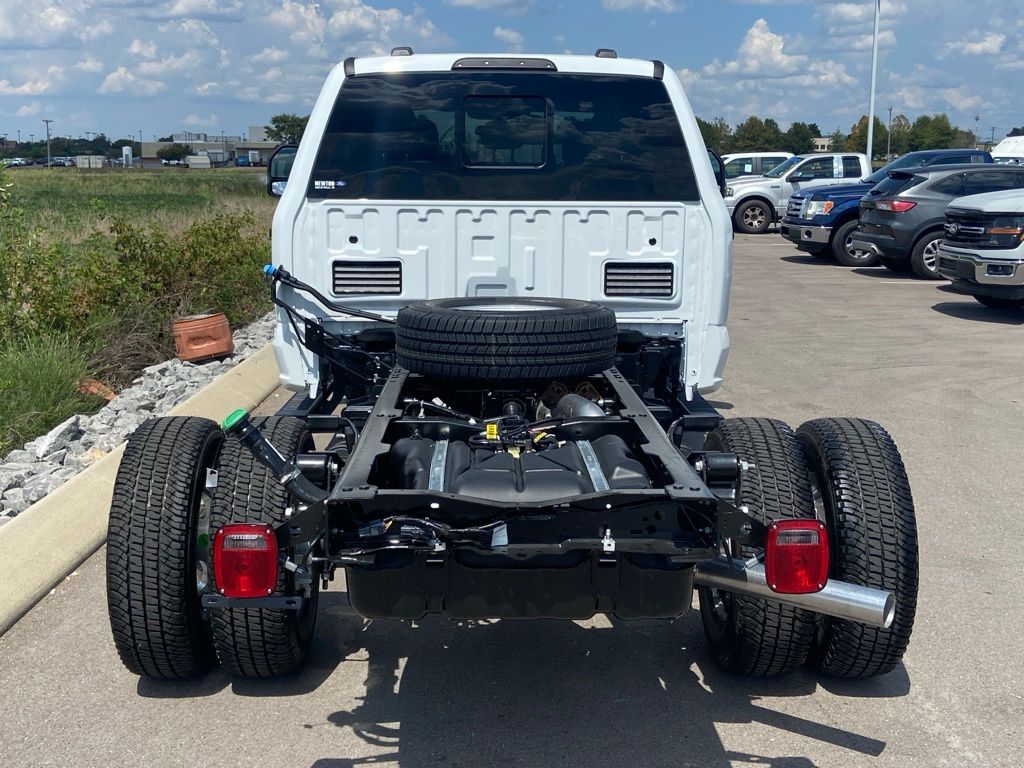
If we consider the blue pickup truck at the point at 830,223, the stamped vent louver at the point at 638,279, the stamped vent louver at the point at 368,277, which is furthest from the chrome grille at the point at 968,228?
the stamped vent louver at the point at 368,277

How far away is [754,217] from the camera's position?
28125mm

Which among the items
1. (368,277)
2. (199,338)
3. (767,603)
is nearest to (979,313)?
(199,338)

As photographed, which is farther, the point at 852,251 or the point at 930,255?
the point at 852,251

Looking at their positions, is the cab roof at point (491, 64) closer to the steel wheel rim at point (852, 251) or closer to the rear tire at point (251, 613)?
the rear tire at point (251, 613)

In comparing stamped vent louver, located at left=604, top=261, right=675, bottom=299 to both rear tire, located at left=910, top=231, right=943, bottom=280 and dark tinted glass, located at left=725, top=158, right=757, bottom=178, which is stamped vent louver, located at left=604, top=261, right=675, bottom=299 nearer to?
rear tire, located at left=910, top=231, right=943, bottom=280

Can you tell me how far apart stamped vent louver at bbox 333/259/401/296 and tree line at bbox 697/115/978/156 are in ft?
264

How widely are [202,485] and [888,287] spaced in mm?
14489

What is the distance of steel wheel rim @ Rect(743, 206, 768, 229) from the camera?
1104 inches

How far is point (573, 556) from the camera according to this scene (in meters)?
3.24

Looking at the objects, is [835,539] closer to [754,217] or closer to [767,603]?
[767,603]

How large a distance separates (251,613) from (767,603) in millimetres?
1775

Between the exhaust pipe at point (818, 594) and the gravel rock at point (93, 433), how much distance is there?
158 inches

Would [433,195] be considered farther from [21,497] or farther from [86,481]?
[21,497]

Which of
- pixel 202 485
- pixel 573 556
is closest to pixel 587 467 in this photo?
A: pixel 573 556
